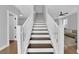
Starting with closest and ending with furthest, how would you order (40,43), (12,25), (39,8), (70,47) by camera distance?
(40,43) → (70,47) → (12,25) → (39,8)

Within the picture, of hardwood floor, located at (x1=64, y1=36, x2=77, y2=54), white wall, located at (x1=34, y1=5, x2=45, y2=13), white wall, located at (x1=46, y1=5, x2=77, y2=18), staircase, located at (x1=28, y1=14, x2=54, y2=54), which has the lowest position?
hardwood floor, located at (x1=64, y1=36, x2=77, y2=54)

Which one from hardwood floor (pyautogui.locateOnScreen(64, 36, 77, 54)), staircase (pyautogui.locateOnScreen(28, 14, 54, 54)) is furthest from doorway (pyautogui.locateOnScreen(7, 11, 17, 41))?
hardwood floor (pyautogui.locateOnScreen(64, 36, 77, 54))

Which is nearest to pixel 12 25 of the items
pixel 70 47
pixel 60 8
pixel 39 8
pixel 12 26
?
pixel 12 26

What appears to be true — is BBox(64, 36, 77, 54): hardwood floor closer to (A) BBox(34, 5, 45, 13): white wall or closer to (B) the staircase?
(B) the staircase

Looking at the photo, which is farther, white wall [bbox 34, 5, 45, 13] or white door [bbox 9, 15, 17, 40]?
white wall [bbox 34, 5, 45, 13]

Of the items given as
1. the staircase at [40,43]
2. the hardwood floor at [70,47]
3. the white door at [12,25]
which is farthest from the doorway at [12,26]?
the hardwood floor at [70,47]

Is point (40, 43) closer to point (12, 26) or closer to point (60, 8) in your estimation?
point (60, 8)

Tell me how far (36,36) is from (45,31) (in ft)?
1.41

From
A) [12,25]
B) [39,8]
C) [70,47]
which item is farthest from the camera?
[39,8]

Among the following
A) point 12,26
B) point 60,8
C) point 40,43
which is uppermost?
point 60,8

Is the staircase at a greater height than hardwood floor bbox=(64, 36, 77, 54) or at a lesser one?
greater

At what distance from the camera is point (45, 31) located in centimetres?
305

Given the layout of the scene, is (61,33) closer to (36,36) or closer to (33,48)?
(33,48)

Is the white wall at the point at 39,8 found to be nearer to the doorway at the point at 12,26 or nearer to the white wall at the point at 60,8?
the white wall at the point at 60,8
